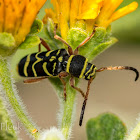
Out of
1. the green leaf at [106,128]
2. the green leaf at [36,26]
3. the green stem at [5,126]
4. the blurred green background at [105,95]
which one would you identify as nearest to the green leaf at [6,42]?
the green leaf at [36,26]

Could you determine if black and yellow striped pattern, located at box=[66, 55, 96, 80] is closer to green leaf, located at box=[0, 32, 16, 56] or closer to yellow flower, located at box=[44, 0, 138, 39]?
yellow flower, located at box=[44, 0, 138, 39]

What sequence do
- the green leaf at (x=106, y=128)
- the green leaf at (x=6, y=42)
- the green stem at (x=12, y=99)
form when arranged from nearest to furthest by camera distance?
the green leaf at (x=6, y=42) < the green stem at (x=12, y=99) < the green leaf at (x=106, y=128)

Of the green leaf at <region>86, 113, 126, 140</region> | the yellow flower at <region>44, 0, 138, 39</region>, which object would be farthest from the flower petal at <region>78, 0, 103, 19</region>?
the green leaf at <region>86, 113, 126, 140</region>

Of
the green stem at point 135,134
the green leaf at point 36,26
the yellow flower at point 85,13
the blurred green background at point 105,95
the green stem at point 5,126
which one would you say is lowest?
the blurred green background at point 105,95

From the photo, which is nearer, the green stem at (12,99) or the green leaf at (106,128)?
A: the green stem at (12,99)

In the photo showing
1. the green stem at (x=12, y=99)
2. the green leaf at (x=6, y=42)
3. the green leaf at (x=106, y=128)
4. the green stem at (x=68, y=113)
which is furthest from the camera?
the green leaf at (x=106, y=128)

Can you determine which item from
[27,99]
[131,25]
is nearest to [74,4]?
[131,25]

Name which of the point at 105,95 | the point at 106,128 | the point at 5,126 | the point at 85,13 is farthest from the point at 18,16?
the point at 105,95

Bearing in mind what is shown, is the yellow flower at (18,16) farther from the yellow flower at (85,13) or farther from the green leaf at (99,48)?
the green leaf at (99,48)
